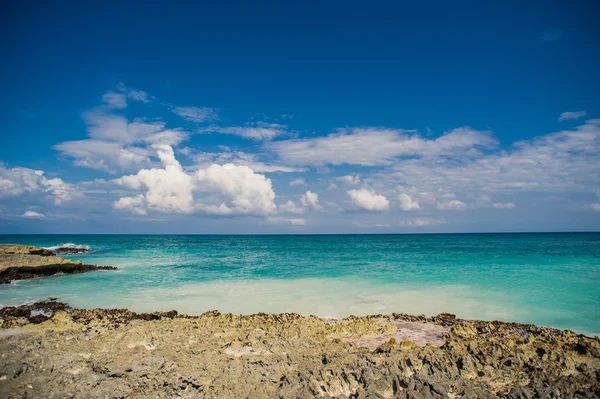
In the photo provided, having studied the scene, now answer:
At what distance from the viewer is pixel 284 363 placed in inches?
227

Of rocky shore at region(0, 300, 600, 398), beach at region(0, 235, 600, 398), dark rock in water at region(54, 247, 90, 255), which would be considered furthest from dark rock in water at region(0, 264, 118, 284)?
dark rock in water at region(54, 247, 90, 255)

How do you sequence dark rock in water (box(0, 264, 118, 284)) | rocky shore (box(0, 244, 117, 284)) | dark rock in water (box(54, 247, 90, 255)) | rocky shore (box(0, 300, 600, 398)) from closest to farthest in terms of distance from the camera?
rocky shore (box(0, 300, 600, 398)) < dark rock in water (box(0, 264, 118, 284)) < rocky shore (box(0, 244, 117, 284)) < dark rock in water (box(54, 247, 90, 255))

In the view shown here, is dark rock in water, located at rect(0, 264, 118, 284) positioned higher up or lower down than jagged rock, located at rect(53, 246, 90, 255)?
higher up

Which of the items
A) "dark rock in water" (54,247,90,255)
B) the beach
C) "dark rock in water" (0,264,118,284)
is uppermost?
the beach

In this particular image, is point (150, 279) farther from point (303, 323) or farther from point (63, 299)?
point (303, 323)

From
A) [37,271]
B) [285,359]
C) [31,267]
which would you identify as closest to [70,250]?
[37,271]

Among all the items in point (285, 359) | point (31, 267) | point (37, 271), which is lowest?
point (37, 271)

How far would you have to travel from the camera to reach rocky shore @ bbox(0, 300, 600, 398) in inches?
197

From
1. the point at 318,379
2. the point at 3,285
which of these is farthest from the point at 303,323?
the point at 3,285

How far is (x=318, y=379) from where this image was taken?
5188 millimetres

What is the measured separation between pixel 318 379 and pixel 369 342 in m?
2.42

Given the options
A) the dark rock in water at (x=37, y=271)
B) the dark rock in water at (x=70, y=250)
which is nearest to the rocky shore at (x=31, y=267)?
the dark rock in water at (x=37, y=271)

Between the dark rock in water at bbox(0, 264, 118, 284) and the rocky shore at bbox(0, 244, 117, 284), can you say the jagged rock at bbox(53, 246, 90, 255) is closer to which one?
the dark rock in water at bbox(0, 264, 118, 284)

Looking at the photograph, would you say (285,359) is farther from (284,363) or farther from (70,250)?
(70,250)
